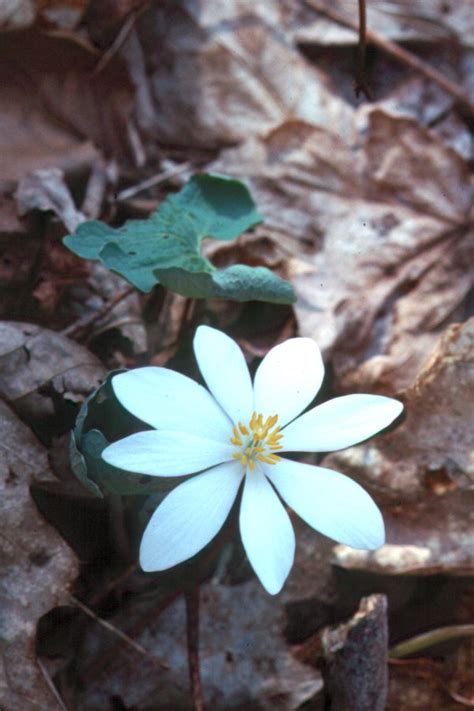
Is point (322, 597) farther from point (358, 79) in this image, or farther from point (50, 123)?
point (50, 123)

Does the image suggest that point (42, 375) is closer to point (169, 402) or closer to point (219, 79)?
point (169, 402)

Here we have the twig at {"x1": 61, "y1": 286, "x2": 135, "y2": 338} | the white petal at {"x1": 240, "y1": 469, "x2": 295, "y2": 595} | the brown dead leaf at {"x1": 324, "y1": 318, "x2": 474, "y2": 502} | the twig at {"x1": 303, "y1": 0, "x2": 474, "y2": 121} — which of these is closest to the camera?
the white petal at {"x1": 240, "y1": 469, "x2": 295, "y2": 595}

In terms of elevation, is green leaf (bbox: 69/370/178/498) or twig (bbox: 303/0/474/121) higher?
twig (bbox: 303/0/474/121)

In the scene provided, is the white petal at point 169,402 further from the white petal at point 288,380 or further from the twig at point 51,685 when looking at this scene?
the twig at point 51,685

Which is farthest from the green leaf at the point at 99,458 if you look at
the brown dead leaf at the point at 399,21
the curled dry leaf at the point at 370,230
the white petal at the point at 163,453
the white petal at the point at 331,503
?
the brown dead leaf at the point at 399,21

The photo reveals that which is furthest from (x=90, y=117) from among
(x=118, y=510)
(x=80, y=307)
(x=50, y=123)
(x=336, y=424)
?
(x=336, y=424)

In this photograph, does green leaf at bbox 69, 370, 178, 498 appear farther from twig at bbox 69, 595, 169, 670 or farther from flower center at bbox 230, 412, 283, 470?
twig at bbox 69, 595, 169, 670

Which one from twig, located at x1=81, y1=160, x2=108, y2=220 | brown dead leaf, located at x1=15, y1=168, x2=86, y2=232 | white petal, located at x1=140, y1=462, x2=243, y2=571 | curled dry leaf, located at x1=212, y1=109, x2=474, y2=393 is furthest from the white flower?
twig, located at x1=81, y1=160, x2=108, y2=220

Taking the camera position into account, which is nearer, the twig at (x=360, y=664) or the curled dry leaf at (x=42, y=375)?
the twig at (x=360, y=664)
